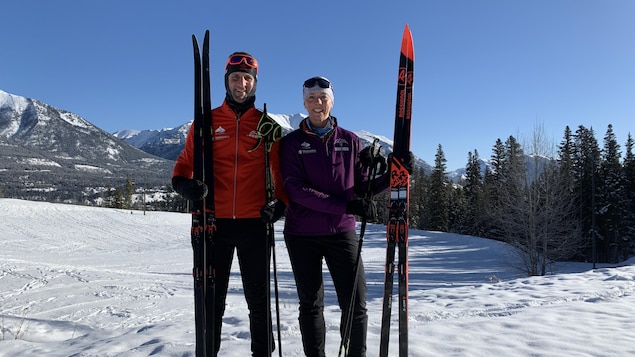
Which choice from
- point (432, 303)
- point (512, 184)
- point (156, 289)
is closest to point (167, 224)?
point (156, 289)

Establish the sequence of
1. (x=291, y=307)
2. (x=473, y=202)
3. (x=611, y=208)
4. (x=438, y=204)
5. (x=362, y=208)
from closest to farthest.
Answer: (x=362, y=208)
(x=291, y=307)
(x=611, y=208)
(x=473, y=202)
(x=438, y=204)

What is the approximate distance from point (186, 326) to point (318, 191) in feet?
9.77

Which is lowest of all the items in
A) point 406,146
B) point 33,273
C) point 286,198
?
point 33,273

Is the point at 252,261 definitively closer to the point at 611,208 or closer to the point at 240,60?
the point at 240,60

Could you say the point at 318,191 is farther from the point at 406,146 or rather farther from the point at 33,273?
the point at 33,273

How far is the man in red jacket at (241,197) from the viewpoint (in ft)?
9.71

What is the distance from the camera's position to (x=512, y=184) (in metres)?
21.4

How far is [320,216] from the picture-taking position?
2.82m

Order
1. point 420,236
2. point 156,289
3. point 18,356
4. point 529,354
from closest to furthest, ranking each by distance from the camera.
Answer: point 529,354 < point 18,356 < point 156,289 < point 420,236

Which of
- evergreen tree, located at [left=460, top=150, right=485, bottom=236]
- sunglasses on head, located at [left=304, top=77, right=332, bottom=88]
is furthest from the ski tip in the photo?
evergreen tree, located at [left=460, top=150, right=485, bottom=236]

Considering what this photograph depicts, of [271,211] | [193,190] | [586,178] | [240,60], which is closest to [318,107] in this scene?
[240,60]

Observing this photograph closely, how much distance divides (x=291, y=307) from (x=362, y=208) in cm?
530

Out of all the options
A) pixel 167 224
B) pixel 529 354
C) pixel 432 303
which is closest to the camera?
pixel 529 354

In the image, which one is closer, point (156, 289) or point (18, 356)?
point (18, 356)
